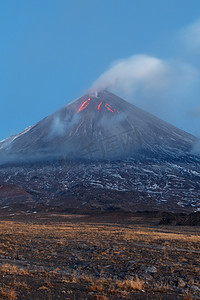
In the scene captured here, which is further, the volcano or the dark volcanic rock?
the volcano

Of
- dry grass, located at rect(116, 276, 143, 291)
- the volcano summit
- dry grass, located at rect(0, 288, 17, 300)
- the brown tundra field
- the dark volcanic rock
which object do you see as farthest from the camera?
the dark volcanic rock

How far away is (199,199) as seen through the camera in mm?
93375

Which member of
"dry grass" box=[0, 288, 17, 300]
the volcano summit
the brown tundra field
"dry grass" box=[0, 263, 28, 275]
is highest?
the volcano summit

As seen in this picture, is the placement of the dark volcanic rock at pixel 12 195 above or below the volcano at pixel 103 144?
below

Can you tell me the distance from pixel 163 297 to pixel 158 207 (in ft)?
253

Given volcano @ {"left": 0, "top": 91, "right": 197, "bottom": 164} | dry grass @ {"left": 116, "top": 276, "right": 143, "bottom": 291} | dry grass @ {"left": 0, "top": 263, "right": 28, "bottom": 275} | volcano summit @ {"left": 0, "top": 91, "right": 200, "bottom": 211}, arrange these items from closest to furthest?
dry grass @ {"left": 116, "top": 276, "right": 143, "bottom": 291}, dry grass @ {"left": 0, "top": 263, "right": 28, "bottom": 275}, volcano summit @ {"left": 0, "top": 91, "right": 200, "bottom": 211}, volcano @ {"left": 0, "top": 91, "right": 197, "bottom": 164}

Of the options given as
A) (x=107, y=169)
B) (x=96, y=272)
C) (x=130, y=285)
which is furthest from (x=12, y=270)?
(x=107, y=169)

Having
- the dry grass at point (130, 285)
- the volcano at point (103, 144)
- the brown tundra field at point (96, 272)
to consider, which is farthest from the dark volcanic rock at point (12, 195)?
the dry grass at point (130, 285)

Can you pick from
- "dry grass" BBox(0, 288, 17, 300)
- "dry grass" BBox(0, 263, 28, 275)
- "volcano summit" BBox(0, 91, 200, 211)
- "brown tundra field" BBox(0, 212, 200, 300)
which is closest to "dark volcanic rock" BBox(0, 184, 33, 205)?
"volcano summit" BBox(0, 91, 200, 211)

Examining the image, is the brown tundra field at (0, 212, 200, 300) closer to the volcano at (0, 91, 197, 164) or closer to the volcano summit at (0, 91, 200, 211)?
the volcano summit at (0, 91, 200, 211)

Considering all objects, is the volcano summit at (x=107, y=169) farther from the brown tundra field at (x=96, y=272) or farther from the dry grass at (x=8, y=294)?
the dry grass at (x=8, y=294)

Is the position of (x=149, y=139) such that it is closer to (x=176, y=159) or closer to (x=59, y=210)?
(x=176, y=159)

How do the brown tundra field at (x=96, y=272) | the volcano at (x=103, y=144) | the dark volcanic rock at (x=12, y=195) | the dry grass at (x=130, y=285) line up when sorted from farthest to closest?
the volcano at (x=103, y=144)
the dark volcanic rock at (x=12, y=195)
the dry grass at (x=130, y=285)
the brown tundra field at (x=96, y=272)

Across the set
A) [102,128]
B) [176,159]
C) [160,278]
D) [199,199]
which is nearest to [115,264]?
[160,278]
